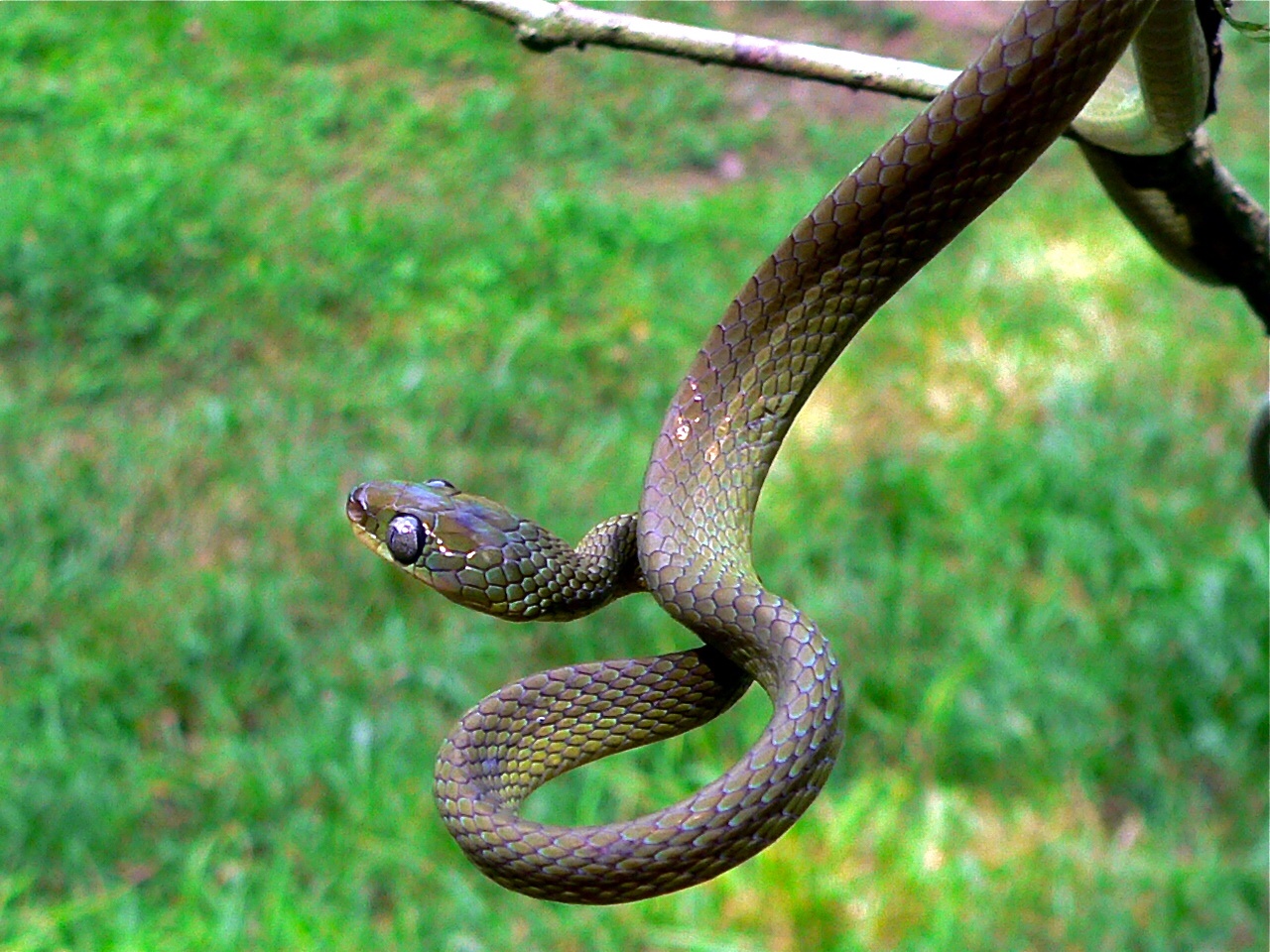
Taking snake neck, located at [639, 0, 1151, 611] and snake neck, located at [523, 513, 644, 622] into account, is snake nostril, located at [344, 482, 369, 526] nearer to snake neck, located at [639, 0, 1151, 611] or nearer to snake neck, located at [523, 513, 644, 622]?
snake neck, located at [523, 513, 644, 622]

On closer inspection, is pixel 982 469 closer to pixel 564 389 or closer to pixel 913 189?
pixel 564 389

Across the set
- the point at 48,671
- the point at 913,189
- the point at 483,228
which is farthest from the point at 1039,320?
the point at 913,189

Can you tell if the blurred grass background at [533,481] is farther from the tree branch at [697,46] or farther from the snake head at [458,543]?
the tree branch at [697,46]

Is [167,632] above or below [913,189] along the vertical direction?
below

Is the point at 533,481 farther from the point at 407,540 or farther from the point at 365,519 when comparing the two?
the point at 407,540

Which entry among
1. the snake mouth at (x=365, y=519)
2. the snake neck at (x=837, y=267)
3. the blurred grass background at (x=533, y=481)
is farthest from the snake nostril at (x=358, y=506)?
the blurred grass background at (x=533, y=481)
